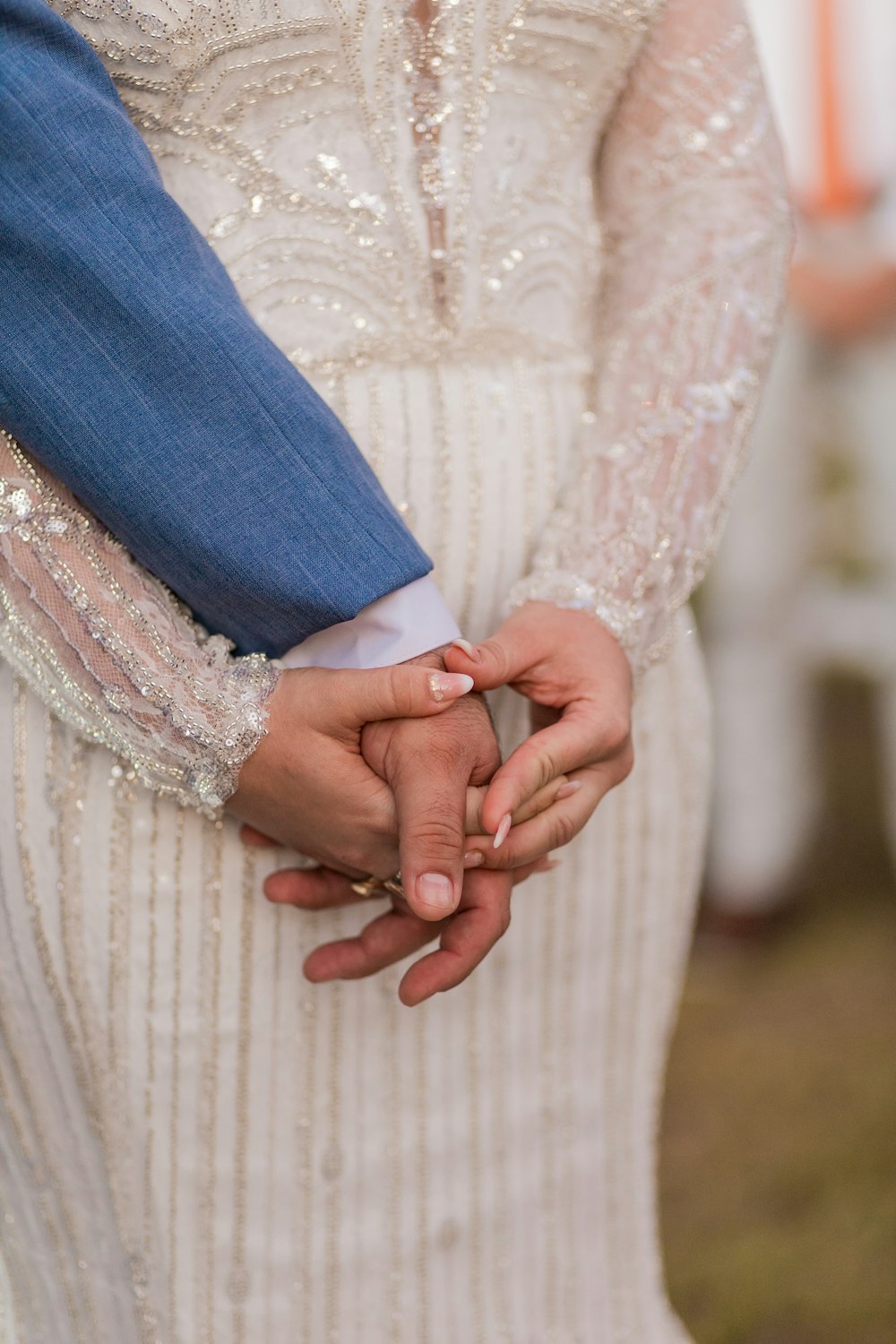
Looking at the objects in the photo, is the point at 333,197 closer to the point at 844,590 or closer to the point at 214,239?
the point at 214,239

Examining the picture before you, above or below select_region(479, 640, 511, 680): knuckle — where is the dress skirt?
below

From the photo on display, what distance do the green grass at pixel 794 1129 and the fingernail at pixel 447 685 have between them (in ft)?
5.14

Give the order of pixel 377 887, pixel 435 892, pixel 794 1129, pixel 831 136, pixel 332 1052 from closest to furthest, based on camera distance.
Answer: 1. pixel 435 892
2. pixel 377 887
3. pixel 332 1052
4. pixel 794 1129
5. pixel 831 136

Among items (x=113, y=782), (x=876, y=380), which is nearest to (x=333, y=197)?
(x=113, y=782)

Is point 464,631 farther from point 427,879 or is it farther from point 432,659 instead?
point 427,879

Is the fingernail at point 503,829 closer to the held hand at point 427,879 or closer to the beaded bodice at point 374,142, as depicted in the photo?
the held hand at point 427,879

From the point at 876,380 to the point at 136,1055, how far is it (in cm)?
236

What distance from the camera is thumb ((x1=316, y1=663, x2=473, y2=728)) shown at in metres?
0.72

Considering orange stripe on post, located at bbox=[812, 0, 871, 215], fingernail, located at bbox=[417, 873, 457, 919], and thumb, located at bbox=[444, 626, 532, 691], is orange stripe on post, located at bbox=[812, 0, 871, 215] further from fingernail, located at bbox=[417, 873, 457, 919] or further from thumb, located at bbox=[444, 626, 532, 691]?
fingernail, located at bbox=[417, 873, 457, 919]

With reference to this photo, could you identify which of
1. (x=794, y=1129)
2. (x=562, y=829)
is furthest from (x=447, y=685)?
(x=794, y=1129)

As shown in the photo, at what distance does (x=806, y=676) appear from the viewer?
9.59ft

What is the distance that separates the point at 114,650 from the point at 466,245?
15.2 inches

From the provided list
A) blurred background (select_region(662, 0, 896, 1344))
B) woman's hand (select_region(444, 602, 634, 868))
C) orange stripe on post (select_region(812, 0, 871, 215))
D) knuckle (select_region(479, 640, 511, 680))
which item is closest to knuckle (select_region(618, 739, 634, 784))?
woman's hand (select_region(444, 602, 634, 868))

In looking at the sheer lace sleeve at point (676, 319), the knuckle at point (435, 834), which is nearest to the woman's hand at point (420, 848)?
the knuckle at point (435, 834)
